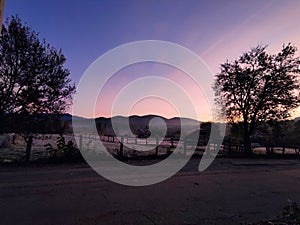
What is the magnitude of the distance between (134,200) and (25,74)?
8772mm

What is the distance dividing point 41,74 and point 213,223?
1035 centimetres

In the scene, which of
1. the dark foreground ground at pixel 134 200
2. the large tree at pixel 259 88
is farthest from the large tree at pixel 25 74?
the large tree at pixel 259 88

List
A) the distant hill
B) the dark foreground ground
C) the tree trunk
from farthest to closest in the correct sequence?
the tree trunk
the distant hill
the dark foreground ground

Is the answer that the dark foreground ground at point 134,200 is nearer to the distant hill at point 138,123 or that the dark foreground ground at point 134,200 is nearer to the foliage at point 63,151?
the foliage at point 63,151

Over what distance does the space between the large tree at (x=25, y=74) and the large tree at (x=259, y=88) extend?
14.6 m

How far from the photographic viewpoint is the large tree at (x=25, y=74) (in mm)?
10484

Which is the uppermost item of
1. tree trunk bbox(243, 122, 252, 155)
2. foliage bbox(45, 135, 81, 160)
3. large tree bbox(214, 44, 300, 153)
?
large tree bbox(214, 44, 300, 153)

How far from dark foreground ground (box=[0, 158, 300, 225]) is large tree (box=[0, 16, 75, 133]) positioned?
4.32 meters

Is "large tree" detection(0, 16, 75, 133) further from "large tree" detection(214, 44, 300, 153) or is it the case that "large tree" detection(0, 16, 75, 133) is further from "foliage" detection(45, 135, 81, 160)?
"large tree" detection(214, 44, 300, 153)

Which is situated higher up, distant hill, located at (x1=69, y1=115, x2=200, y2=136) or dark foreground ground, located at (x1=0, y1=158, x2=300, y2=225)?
distant hill, located at (x1=69, y1=115, x2=200, y2=136)

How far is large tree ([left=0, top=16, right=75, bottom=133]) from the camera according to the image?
413 inches

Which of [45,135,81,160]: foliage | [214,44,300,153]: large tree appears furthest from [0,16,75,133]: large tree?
[214,44,300,153]: large tree

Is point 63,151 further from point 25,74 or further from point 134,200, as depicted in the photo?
point 134,200

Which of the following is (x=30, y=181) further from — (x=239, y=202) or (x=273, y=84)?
A: (x=273, y=84)
